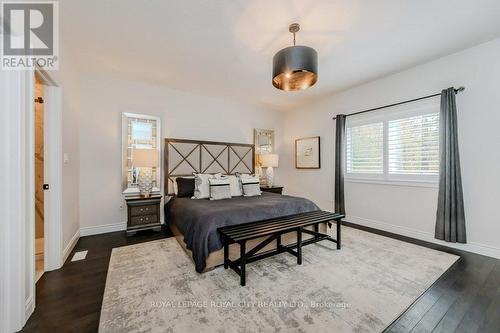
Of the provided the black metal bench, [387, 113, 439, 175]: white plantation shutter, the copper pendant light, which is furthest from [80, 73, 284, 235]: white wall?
[387, 113, 439, 175]: white plantation shutter

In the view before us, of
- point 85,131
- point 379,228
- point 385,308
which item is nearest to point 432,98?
point 379,228

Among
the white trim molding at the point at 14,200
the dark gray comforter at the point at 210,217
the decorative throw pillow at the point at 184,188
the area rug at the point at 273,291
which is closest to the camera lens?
the white trim molding at the point at 14,200

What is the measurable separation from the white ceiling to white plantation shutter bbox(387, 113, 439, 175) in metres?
0.92

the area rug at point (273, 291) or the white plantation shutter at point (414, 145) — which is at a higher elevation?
the white plantation shutter at point (414, 145)

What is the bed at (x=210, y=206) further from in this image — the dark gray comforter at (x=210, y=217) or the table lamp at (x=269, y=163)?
the table lamp at (x=269, y=163)

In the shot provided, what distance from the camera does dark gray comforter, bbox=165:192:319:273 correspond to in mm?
2227

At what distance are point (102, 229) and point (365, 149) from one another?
5097 mm

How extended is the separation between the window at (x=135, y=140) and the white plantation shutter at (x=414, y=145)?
435 cm

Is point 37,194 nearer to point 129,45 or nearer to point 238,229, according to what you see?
point 129,45

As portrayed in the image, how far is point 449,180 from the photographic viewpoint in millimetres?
2838

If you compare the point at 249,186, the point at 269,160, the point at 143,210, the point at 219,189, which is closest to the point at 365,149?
the point at 269,160

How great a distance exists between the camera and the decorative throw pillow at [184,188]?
3.70m

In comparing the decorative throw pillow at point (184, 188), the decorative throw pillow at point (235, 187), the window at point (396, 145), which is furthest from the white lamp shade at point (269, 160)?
the decorative throw pillow at point (184, 188)

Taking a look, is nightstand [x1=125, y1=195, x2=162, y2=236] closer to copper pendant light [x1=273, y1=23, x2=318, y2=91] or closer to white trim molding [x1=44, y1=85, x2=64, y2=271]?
white trim molding [x1=44, y1=85, x2=64, y2=271]
